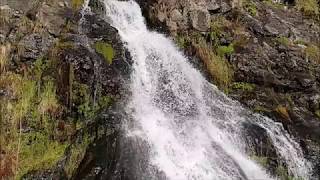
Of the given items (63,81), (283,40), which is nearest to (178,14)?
(283,40)

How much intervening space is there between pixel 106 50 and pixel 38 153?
10.7ft

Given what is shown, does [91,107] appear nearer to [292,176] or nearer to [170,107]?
[170,107]

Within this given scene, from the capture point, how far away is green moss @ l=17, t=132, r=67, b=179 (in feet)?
26.7

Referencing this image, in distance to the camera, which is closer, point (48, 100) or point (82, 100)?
point (48, 100)

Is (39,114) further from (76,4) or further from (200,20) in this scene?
(200,20)

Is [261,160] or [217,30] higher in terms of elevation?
[217,30]

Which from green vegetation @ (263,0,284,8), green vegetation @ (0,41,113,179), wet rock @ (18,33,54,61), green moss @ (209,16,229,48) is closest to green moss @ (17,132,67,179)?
green vegetation @ (0,41,113,179)

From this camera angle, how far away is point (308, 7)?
597 inches

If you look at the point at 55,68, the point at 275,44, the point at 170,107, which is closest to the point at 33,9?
the point at 55,68

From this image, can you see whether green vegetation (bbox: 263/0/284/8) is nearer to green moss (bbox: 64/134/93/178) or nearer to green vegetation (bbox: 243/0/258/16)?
green vegetation (bbox: 243/0/258/16)

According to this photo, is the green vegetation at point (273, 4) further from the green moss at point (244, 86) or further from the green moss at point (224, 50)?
the green moss at point (244, 86)

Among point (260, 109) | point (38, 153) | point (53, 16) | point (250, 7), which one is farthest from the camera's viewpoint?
point (250, 7)

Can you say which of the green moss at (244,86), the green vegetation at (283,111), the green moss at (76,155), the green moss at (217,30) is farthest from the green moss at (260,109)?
the green moss at (76,155)

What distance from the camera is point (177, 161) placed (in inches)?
346
